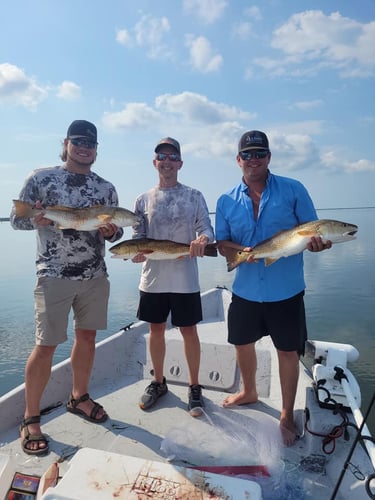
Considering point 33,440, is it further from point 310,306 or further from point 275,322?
point 310,306

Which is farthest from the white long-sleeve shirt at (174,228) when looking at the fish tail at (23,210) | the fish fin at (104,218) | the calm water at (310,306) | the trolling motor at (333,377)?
the calm water at (310,306)

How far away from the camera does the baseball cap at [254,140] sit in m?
3.71

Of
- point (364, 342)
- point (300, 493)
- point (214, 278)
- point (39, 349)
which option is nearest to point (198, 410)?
point (300, 493)

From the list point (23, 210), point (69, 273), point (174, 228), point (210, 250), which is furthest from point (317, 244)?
point (23, 210)

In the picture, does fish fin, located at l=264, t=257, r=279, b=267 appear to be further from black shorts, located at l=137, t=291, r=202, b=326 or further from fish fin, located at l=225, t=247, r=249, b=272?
black shorts, located at l=137, t=291, r=202, b=326

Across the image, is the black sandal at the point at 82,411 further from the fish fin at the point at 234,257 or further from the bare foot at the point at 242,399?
the fish fin at the point at 234,257

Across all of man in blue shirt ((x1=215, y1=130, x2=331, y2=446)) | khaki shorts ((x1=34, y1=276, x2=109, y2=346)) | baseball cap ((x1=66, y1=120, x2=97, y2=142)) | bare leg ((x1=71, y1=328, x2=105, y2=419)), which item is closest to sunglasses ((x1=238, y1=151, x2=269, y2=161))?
man in blue shirt ((x1=215, y1=130, x2=331, y2=446))

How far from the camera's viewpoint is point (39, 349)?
358 centimetres

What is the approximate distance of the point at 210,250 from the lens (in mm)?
3982

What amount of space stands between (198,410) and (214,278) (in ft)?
48.5

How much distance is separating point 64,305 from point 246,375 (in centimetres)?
223

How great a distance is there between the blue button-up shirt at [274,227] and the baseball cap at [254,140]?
0.35 metres

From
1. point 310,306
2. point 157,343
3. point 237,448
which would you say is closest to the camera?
point 237,448

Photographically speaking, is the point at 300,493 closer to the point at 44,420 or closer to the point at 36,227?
the point at 44,420
